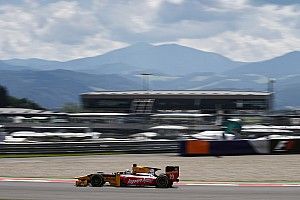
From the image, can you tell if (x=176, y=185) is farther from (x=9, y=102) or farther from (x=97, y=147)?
(x=9, y=102)

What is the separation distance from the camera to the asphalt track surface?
59.4 ft

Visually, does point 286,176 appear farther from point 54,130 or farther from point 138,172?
point 54,130

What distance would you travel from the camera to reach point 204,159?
33969 millimetres

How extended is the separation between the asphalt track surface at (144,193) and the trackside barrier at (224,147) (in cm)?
1487

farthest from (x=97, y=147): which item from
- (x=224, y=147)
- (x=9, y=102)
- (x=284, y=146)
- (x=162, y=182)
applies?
(x=9, y=102)

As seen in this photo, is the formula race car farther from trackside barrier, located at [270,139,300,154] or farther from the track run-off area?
trackside barrier, located at [270,139,300,154]

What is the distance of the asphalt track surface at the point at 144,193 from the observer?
59.4 ft

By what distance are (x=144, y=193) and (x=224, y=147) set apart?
694 inches

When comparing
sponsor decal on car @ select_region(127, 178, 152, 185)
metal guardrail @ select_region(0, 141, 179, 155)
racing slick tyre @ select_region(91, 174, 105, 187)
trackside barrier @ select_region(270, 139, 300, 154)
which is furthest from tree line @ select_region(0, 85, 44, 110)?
sponsor decal on car @ select_region(127, 178, 152, 185)

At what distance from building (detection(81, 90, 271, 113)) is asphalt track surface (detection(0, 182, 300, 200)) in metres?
129

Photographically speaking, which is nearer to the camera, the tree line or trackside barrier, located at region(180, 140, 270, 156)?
trackside barrier, located at region(180, 140, 270, 156)

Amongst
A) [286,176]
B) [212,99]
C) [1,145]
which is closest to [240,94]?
[212,99]

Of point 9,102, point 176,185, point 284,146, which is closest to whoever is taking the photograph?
point 176,185

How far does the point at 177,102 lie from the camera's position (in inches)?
6038
